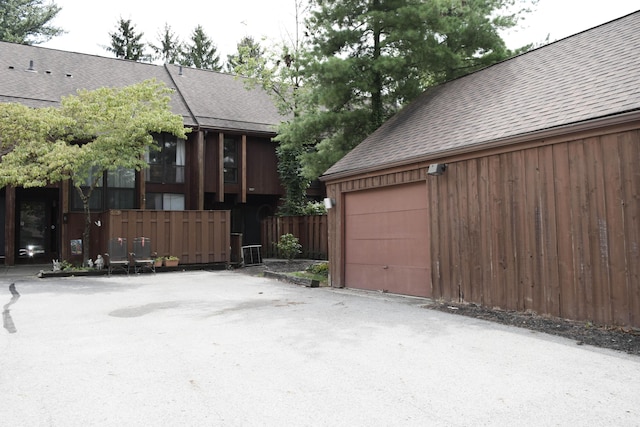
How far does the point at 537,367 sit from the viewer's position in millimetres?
4293

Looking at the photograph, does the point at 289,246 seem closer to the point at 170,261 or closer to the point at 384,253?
the point at 170,261

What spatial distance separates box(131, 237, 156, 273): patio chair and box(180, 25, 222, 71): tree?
29696mm

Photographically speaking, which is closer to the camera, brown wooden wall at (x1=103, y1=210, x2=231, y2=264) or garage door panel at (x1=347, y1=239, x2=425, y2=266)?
garage door panel at (x1=347, y1=239, x2=425, y2=266)

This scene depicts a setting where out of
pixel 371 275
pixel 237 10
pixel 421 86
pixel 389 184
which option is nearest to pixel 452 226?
pixel 389 184

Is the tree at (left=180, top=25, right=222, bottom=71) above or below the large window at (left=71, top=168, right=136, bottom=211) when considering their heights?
above

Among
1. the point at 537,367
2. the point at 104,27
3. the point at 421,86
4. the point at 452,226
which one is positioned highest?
the point at 104,27

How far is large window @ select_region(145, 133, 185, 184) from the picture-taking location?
19078 mm

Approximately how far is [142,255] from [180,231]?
1490mm

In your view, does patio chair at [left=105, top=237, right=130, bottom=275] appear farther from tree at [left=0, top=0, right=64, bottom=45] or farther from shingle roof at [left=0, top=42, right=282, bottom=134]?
tree at [left=0, top=0, right=64, bottom=45]

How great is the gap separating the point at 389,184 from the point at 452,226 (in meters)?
1.82

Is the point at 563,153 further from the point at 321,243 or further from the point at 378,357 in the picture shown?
the point at 321,243

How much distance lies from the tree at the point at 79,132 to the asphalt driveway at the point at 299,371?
21.7ft

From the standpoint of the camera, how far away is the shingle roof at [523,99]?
6.60m

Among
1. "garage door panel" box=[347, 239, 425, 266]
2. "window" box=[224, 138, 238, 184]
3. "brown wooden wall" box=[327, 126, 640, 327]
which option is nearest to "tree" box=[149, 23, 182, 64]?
"window" box=[224, 138, 238, 184]
